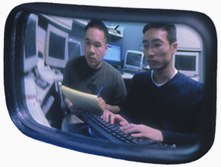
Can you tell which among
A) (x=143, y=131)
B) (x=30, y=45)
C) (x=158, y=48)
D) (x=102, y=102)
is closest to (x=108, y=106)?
(x=102, y=102)

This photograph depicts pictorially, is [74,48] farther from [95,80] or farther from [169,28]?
[169,28]

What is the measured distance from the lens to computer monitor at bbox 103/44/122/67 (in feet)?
1.63

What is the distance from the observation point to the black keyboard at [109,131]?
21.1 inches

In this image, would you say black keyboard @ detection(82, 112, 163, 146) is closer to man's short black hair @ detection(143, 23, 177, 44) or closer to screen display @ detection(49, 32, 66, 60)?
screen display @ detection(49, 32, 66, 60)

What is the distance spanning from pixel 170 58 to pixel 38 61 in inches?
19.2

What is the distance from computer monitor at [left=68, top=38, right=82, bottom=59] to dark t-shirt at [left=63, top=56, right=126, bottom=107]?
2cm

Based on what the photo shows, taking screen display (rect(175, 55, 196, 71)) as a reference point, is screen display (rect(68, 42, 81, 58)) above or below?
above

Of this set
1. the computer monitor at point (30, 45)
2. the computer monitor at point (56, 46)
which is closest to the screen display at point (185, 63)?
the computer monitor at point (56, 46)

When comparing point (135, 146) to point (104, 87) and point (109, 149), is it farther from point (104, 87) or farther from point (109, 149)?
point (104, 87)

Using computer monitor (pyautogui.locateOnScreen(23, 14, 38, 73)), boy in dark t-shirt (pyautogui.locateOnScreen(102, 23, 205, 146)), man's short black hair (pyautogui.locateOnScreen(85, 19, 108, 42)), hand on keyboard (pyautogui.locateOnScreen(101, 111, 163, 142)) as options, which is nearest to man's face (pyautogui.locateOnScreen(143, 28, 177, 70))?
boy in dark t-shirt (pyautogui.locateOnScreen(102, 23, 205, 146))

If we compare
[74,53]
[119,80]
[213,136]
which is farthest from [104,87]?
[213,136]

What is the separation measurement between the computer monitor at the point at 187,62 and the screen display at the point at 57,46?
38 cm

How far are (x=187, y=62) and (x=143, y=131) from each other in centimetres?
27

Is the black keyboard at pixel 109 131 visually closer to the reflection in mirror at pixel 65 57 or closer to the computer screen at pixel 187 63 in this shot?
the reflection in mirror at pixel 65 57
